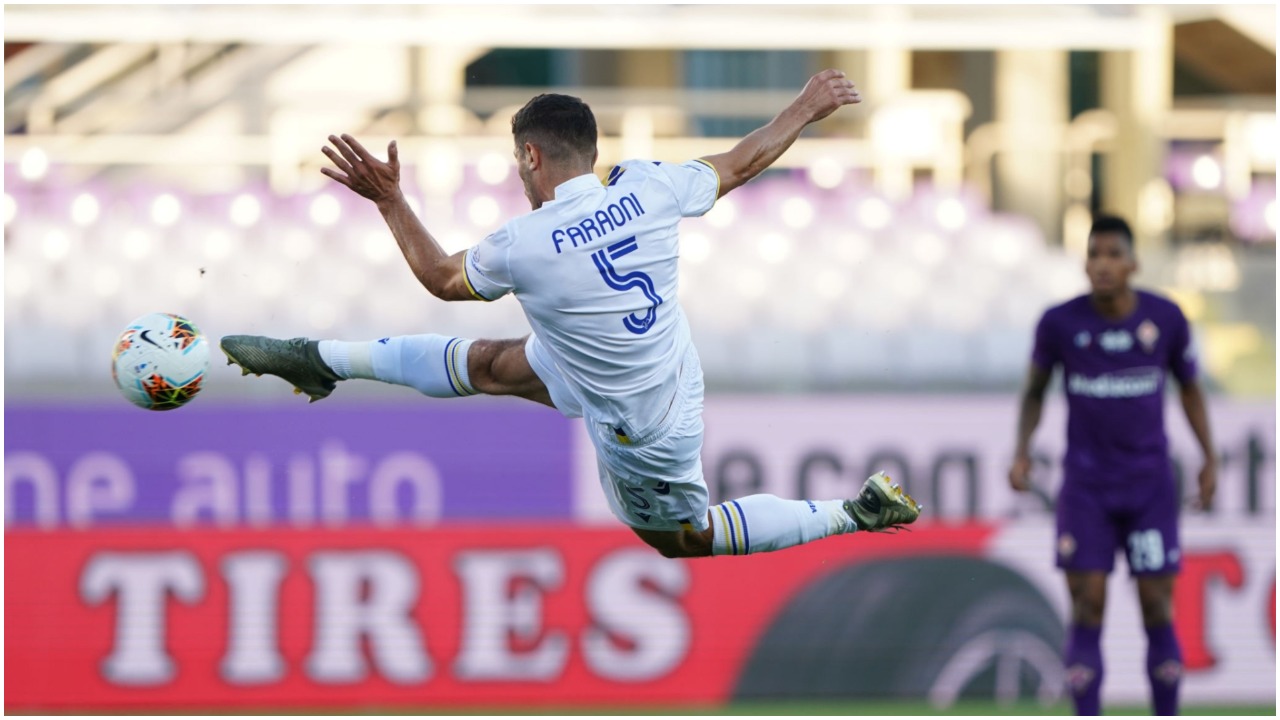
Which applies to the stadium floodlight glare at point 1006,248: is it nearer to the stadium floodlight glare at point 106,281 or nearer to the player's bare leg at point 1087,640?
the player's bare leg at point 1087,640

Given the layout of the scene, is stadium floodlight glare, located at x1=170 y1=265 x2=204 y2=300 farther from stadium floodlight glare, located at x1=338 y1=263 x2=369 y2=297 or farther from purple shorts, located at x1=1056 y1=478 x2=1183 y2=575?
purple shorts, located at x1=1056 y1=478 x2=1183 y2=575

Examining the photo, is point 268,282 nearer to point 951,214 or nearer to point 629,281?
point 951,214

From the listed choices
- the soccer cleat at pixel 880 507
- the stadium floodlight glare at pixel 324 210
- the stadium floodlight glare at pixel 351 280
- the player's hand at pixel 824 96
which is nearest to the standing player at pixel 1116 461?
the soccer cleat at pixel 880 507

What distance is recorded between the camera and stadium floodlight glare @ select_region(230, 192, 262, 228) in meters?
10.3

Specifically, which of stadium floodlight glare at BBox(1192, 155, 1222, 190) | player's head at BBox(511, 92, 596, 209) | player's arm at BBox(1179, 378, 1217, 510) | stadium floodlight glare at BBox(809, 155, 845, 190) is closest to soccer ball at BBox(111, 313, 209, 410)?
player's head at BBox(511, 92, 596, 209)

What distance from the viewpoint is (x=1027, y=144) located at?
40.5 feet

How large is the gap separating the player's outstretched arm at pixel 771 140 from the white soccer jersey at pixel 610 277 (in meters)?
0.07

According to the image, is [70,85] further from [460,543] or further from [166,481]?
[460,543]

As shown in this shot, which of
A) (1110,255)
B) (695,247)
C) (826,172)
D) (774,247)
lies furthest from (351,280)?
(1110,255)

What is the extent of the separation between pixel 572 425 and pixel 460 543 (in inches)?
35.5

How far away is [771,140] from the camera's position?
5199mm

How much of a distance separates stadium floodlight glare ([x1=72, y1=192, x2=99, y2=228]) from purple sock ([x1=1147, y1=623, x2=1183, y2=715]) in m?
6.66

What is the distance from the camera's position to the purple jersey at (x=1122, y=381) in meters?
7.12

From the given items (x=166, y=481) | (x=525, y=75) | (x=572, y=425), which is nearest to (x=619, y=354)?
(x=572, y=425)
